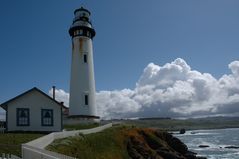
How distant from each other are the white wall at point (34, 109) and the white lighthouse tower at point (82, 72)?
6.75 meters

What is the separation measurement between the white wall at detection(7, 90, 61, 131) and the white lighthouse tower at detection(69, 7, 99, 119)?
6753 millimetres

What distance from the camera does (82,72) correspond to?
3694cm

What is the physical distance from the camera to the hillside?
Answer: 71.8 feet

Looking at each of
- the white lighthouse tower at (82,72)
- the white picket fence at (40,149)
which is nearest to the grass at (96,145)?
the white picket fence at (40,149)

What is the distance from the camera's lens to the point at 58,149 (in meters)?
18.7

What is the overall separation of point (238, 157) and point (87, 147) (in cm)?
Answer: 3557

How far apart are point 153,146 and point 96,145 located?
10.7 meters

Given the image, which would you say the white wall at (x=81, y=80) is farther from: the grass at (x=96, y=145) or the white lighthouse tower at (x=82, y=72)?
the grass at (x=96, y=145)

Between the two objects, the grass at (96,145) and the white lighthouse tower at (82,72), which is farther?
the white lighthouse tower at (82,72)

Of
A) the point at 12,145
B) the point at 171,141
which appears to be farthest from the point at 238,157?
the point at 12,145

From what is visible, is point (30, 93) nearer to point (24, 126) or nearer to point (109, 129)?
point (24, 126)

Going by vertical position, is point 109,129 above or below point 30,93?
below

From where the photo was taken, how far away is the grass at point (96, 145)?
2039 centimetres

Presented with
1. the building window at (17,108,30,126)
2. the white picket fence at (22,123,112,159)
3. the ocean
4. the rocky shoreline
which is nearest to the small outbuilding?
the building window at (17,108,30,126)
